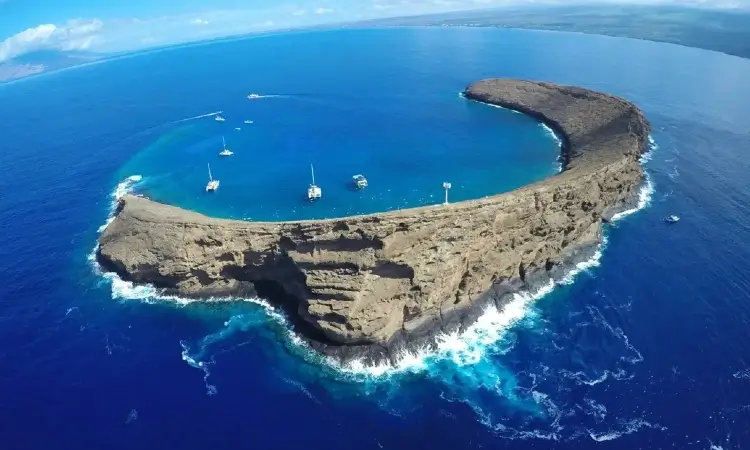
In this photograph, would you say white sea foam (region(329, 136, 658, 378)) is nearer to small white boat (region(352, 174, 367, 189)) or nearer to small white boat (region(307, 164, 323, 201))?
small white boat (region(352, 174, 367, 189))

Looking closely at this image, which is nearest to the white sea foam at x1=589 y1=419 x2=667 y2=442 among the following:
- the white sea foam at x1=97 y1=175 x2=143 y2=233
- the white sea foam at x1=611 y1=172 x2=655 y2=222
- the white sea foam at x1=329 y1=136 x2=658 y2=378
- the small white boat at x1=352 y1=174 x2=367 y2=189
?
the white sea foam at x1=329 y1=136 x2=658 y2=378

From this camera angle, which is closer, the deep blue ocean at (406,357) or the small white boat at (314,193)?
the deep blue ocean at (406,357)

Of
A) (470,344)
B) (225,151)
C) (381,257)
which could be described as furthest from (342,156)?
(470,344)

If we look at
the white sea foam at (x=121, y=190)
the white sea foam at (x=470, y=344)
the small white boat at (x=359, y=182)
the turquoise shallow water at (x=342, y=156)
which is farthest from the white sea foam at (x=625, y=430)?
the white sea foam at (x=121, y=190)

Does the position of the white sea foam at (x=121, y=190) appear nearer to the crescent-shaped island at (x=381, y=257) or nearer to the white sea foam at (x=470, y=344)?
the crescent-shaped island at (x=381, y=257)

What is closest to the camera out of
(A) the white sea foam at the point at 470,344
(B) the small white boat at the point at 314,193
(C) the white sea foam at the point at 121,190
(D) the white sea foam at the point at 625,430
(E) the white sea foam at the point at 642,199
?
(D) the white sea foam at the point at 625,430

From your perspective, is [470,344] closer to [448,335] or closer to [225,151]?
[448,335]
